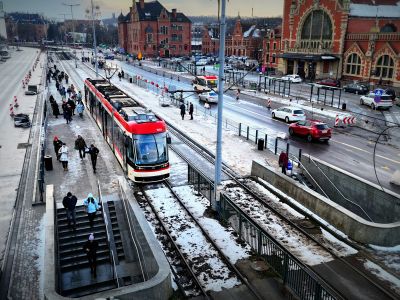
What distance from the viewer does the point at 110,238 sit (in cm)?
1486

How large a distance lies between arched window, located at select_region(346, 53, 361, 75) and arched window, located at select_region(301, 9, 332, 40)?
5.85 meters

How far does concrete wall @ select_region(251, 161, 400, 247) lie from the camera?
1278 centimetres

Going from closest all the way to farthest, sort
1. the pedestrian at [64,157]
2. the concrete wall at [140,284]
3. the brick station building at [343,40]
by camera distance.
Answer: the concrete wall at [140,284]
the pedestrian at [64,157]
the brick station building at [343,40]

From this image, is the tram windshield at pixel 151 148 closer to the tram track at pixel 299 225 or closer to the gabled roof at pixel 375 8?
the tram track at pixel 299 225

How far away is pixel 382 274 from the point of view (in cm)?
1132

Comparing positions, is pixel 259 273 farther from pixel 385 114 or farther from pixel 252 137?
pixel 385 114

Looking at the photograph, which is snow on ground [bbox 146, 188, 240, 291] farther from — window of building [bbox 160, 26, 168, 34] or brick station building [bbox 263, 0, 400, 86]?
window of building [bbox 160, 26, 168, 34]

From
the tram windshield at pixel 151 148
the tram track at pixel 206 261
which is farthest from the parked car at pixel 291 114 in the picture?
the tram track at pixel 206 261

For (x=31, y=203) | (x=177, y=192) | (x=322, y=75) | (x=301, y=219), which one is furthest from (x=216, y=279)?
(x=322, y=75)

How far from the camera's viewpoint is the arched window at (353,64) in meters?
60.1

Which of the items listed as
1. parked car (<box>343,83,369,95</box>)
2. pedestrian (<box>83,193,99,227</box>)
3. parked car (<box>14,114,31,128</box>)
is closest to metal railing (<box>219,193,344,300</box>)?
pedestrian (<box>83,193,99,227</box>)

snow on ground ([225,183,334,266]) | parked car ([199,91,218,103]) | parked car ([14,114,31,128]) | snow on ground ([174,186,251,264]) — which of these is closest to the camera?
snow on ground ([225,183,334,266])

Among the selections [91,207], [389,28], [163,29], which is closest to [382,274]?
[91,207]

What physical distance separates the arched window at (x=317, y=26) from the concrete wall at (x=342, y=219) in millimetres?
55082
